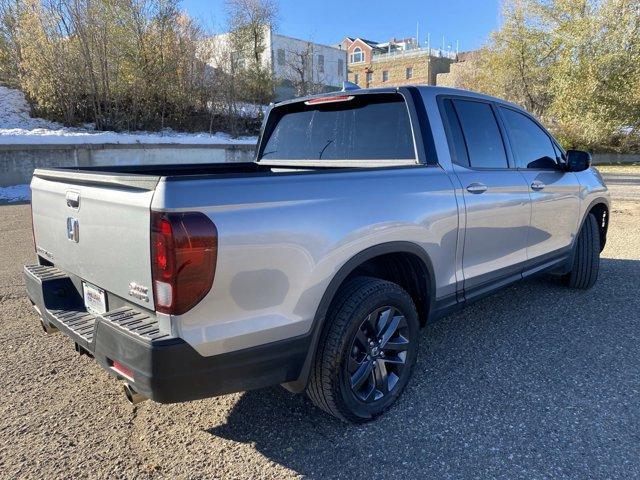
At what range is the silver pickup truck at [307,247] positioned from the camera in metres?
1.90

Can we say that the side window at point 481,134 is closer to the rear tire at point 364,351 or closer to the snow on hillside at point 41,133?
the rear tire at point 364,351

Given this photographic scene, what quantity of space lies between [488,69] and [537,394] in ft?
91.4

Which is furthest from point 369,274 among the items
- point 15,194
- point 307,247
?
point 15,194

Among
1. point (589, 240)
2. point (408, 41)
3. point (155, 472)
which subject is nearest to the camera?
point (155, 472)

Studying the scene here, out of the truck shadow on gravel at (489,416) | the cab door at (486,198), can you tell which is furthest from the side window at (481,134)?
the truck shadow on gravel at (489,416)

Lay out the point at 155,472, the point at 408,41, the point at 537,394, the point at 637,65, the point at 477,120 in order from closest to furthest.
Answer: the point at 155,472 → the point at 537,394 → the point at 477,120 → the point at 637,65 → the point at 408,41

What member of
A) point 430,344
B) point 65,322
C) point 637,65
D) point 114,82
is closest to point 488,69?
point 637,65

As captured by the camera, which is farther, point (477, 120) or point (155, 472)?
point (477, 120)

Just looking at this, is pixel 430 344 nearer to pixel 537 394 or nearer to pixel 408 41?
pixel 537 394

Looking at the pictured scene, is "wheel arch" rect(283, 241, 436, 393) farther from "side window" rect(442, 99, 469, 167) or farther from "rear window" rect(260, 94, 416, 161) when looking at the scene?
"side window" rect(442, 99, 469, 167)

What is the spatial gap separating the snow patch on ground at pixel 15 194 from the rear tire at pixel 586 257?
11523 millimetres

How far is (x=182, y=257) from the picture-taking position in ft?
6.02

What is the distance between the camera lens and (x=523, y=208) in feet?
11.9

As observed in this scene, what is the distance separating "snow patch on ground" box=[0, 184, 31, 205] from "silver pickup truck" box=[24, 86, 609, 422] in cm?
948
